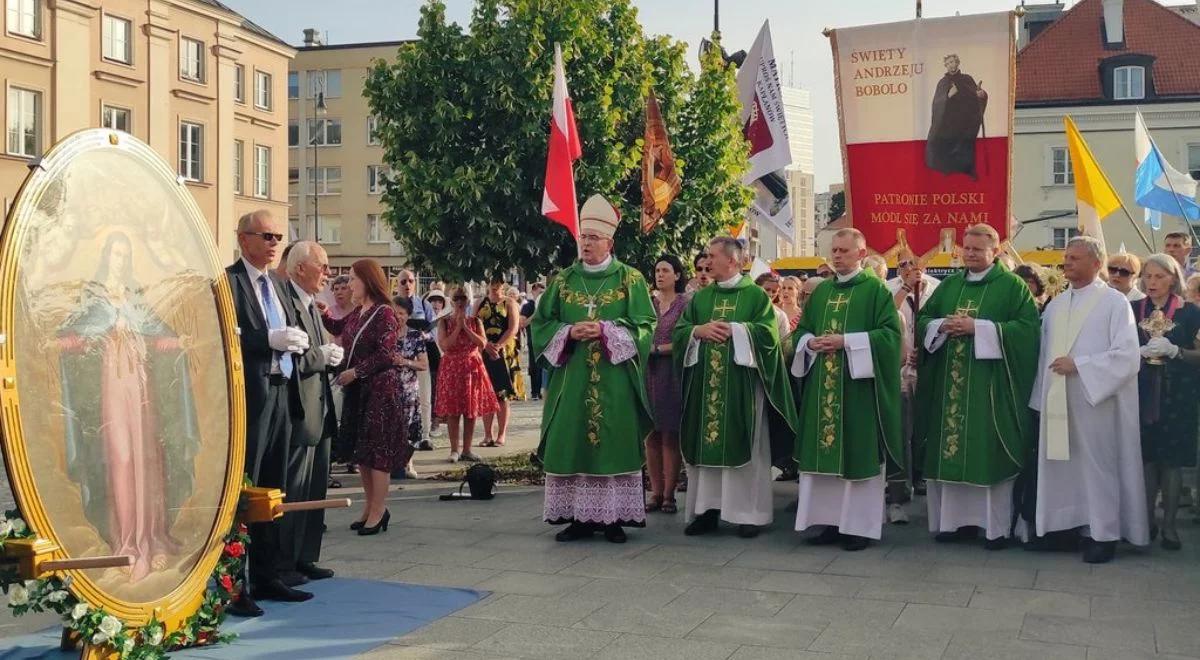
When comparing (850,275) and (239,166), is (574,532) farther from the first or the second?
(239,166)

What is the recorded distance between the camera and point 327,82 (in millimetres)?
61688

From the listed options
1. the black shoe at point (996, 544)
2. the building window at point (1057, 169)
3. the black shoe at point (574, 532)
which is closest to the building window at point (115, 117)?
the black shoe at point (574, 532)

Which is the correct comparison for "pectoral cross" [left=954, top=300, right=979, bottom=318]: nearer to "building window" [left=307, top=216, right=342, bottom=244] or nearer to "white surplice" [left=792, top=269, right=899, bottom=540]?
"white surplice" [left=792, top=269, right=899, bottom=540]

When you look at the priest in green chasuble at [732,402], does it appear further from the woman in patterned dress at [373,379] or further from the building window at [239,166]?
the building window at [239,166]

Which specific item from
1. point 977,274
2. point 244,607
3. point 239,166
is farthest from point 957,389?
point 239,166

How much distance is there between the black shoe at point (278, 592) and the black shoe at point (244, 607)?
0.80ft

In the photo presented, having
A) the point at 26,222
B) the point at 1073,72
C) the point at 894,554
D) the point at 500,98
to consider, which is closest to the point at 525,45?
the point at 500,98

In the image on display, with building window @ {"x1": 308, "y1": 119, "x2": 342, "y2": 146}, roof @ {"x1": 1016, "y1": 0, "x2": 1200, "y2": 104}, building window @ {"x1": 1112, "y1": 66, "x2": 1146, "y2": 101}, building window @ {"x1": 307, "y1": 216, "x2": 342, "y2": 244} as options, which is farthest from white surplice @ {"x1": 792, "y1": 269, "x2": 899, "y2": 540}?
building window @ {"x1": 308, "y1": 119, "x2": 342, "y2": 146}

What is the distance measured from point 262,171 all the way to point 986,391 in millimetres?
37570

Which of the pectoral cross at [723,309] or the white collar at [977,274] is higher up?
the white collar at [977,274]

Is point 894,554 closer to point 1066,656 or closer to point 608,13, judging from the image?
point 1066,656

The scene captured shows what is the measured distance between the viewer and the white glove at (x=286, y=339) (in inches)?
239

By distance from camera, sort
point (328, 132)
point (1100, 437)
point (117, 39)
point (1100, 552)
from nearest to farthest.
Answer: point (1100, 552), point (1100, 437), point (117, 39), point (328, 132)

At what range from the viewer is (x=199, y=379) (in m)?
5.39
